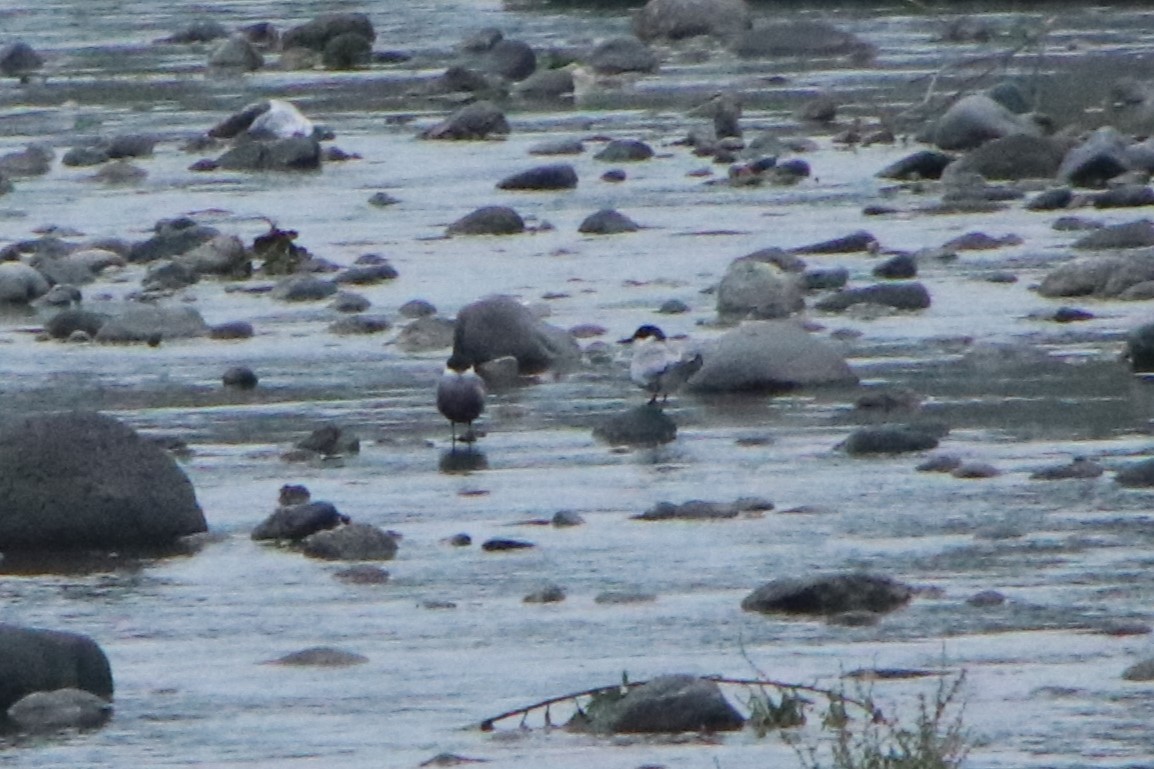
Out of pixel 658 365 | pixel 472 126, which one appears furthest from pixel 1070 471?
pixel 472 126

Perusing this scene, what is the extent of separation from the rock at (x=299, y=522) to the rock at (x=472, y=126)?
11.8 metres

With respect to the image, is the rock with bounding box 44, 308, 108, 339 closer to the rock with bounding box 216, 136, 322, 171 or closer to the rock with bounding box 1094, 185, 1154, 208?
the rock with bounding box 1094, 185, 1154, 208

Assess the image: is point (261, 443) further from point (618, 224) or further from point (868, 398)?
point (618, 224)

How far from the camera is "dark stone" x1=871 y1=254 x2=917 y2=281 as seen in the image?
44.2 ft

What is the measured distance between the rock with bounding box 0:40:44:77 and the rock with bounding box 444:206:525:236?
11839mm

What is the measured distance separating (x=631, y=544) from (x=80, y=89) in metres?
17.3

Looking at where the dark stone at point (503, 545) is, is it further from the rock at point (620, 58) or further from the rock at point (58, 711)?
the rock at point (620, 58)

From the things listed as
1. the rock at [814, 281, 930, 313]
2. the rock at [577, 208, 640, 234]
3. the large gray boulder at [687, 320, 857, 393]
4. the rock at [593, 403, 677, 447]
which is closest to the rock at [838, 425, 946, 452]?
the rock at [593, 403, 677, 447]

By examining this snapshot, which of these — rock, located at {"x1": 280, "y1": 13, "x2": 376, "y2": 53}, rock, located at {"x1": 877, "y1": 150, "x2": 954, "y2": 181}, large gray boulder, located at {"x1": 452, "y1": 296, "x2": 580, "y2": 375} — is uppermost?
rock, located at {"x1": 280, "y1": 13, "x2": 376, "y2": 53}

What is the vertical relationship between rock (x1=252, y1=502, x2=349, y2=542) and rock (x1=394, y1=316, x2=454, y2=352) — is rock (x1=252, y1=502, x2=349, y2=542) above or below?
below

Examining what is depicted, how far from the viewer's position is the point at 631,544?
27.8 ft

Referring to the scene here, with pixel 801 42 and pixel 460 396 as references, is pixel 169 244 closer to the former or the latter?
pixel 460 396

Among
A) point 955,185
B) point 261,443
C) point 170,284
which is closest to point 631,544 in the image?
point 261,443

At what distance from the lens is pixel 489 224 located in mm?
15539
